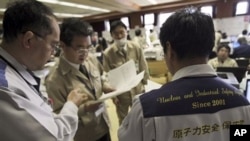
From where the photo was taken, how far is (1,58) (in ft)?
2.74

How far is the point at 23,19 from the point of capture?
842mm

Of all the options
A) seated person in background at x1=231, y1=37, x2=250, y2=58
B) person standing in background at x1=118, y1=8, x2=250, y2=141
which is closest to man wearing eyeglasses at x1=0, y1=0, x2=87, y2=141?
person standing in background at x1=118, y1=8, x2=250, y2=141

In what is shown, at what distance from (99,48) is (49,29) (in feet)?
20.3

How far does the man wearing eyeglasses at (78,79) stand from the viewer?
136cm

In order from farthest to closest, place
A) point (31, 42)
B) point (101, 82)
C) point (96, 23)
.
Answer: point (96, 23)
point (101, 82)
point (31, 42)

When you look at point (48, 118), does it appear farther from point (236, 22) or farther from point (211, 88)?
point (236, 22)

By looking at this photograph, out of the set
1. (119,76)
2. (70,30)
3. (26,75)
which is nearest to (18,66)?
(26,75)

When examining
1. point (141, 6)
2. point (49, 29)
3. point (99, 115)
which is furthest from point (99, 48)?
point (49, 29)

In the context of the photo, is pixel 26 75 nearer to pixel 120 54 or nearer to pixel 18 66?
pixel 18 66

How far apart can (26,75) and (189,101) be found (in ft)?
2.07

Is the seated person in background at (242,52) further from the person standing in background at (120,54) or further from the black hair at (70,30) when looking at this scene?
the black hair at (70,30)

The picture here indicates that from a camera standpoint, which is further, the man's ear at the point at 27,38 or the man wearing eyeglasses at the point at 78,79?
the man wearing eyeglasses at the point at 78,79

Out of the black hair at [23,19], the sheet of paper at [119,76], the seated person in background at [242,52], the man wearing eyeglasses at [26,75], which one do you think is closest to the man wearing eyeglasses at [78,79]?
the sheet of paper at [119,76]

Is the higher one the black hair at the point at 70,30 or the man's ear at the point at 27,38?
the man's ear at the point at 27,38
